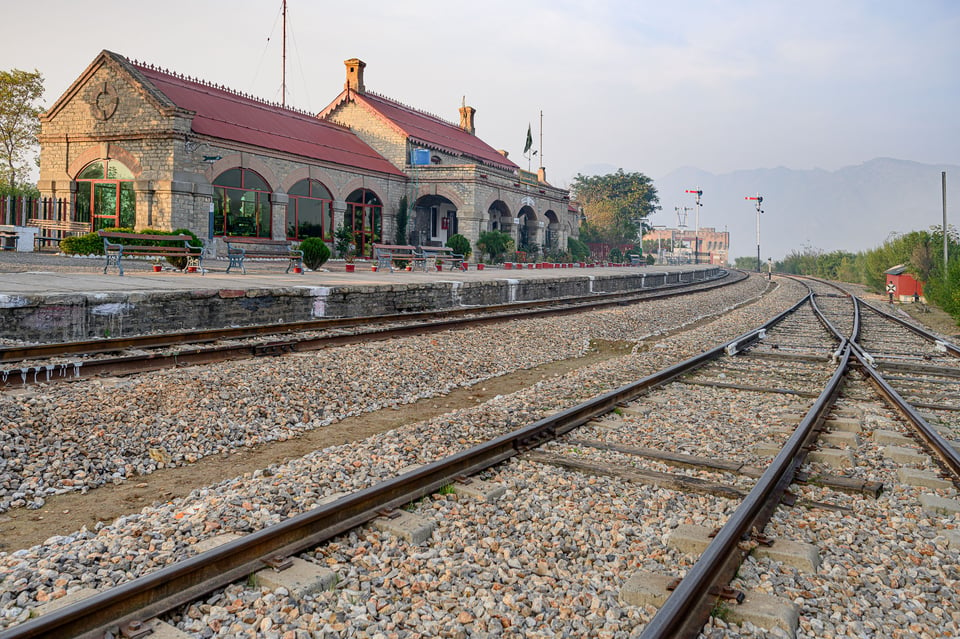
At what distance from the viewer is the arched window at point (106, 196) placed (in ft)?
86.0

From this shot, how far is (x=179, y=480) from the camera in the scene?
504cm

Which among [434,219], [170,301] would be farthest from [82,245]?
[434,219]

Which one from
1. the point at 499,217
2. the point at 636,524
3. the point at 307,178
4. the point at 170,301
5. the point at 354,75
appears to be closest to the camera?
the point at 636,524

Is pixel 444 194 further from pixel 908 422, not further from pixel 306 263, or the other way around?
pixel 908 422

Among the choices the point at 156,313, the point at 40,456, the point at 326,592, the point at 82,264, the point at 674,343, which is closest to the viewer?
the point at 326,592

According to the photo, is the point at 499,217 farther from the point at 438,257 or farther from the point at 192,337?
the point at 192,337

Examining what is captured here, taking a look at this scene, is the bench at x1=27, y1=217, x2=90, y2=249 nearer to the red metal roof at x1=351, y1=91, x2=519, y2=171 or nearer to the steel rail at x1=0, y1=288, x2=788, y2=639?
the red metal roof at x1=351, y1=91, x2=519, y2=171

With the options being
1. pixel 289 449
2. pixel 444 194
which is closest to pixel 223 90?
pixel 444 194

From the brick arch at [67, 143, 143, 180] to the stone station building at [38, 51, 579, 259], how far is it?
1.9 inches

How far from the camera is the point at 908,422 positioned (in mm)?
6477

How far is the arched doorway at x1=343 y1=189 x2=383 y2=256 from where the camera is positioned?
114 feet

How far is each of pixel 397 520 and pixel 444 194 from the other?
34028 mm

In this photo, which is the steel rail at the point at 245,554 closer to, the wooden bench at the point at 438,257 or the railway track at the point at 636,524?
the railway track at the point at 636,524

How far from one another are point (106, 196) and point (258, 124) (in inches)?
280
